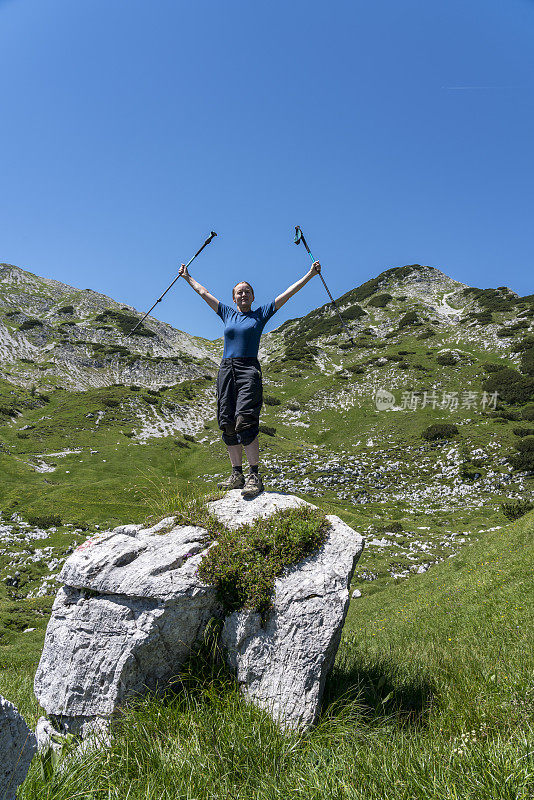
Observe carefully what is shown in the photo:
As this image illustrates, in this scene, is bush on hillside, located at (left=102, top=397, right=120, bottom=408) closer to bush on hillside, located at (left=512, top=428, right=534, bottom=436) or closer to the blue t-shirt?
bush on hillside, located at (left=512, top=428, right=534, bottom=436)

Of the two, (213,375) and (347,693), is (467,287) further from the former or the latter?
(347,693)

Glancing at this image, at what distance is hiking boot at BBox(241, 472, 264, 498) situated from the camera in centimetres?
759

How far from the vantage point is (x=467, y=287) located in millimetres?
118062

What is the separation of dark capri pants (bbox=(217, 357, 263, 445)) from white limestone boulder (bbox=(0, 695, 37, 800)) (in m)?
5.14

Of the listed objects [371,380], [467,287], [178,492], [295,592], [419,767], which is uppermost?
[467,287]

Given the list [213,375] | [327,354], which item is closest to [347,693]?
[327,354]

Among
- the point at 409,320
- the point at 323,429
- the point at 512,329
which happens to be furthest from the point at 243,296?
the point at 409,320

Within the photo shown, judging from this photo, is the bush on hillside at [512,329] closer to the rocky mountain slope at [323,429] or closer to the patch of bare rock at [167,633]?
the rocky mountain slope at [323,429]

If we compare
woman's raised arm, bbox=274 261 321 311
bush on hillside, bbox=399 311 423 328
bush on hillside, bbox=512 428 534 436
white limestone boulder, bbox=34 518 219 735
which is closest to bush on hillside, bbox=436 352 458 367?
bush on hillside, bbox=399 311 423 328

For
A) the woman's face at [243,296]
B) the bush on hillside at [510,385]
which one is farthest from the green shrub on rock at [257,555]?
the bush on hillside at [510,385]

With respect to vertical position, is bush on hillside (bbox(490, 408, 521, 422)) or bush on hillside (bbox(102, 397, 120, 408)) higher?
bush on hillside (bbox(490, 408, 521, 422))

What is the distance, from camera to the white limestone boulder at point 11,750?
3.12 metres

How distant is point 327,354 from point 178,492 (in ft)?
274

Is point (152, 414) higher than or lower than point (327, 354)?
lower
